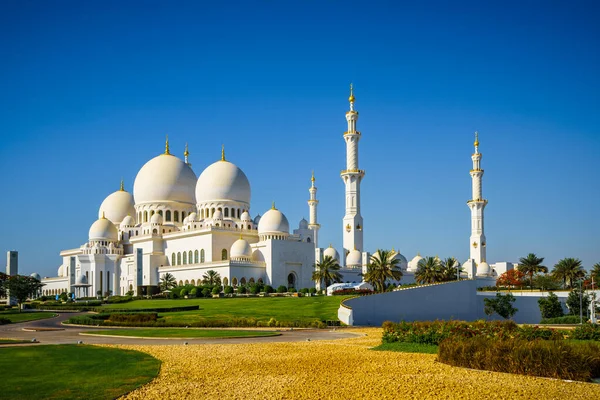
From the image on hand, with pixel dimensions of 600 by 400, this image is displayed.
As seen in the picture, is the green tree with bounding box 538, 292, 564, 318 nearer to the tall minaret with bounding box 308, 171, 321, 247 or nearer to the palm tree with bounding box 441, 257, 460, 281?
the palm tree with bounding box 441, 257, 460, 281

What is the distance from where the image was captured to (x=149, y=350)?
2008cm

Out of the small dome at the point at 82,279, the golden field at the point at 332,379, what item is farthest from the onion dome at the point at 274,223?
the golden field at the point at 332,379

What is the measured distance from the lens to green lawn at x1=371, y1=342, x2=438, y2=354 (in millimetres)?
19133

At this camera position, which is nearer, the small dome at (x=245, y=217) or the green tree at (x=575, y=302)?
the green tree at (x=575, y=302)

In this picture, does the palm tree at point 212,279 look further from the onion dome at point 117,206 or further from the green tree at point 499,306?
the green tree at point 499,306

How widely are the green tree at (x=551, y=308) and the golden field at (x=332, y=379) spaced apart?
35439mm

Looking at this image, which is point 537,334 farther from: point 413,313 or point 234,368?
point 413,313

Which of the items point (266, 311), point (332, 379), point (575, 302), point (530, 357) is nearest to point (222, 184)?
point (266, 311)

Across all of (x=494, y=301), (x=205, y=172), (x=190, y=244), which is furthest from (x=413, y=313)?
(x=205, y=172)

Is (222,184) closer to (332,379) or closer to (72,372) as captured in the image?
(72,372)

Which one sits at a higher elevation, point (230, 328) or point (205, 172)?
point (205, 172)

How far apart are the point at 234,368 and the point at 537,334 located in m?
8.91

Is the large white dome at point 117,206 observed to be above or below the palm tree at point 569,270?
above

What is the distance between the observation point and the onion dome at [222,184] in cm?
8644
